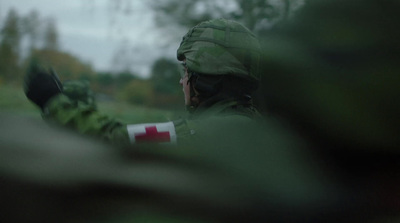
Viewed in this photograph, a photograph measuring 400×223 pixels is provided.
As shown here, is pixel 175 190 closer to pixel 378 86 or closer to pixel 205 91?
pixel 378 86

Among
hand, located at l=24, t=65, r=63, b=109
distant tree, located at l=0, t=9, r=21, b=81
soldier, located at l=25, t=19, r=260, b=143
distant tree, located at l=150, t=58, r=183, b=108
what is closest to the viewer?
hand, located at l=24, t=65, r=63, b=109

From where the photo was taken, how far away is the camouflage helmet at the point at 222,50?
196 centimetres

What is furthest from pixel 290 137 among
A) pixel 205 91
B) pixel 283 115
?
pixel 205 91

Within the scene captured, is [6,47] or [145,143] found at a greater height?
[6,47]

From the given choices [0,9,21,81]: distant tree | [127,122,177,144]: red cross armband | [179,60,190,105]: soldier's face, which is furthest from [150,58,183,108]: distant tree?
[127,122,177,144]: red cross armband

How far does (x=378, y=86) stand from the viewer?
3.89ft

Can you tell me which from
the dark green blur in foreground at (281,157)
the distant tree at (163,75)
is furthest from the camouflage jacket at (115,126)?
the distant tree at (163,75)

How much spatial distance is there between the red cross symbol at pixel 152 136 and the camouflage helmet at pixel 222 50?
52 centimetres

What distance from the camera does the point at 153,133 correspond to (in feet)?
4.83

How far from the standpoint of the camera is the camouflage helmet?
1961 mm

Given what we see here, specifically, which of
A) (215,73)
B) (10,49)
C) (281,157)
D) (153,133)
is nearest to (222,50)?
(215,73)

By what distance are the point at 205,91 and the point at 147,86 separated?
9.57 ft

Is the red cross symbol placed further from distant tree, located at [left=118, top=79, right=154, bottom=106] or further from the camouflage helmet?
distant tree, located at [left=118, top=79, right=154, bottom=106]

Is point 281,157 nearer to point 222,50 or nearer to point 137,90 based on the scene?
point 222,50
